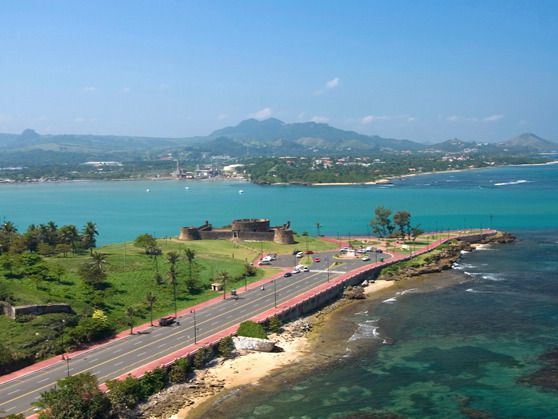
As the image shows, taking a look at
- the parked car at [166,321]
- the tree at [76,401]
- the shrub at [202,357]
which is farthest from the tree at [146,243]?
the tree at [76,401]

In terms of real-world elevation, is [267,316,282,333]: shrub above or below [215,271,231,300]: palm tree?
below

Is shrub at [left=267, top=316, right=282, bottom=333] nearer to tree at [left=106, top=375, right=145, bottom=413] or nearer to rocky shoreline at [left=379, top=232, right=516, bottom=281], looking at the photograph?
tree at [left=106, top=375, right=145, bottom=413]

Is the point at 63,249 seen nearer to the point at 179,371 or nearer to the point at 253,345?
the point at 253,345

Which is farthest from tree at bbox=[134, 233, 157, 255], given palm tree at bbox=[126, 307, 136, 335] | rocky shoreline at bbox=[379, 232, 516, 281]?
rocky shoreline at bbox=[379, 232, 516, 281]

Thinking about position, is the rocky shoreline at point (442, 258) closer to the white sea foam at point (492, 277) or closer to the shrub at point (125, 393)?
the white sea foam at point (492, 277)

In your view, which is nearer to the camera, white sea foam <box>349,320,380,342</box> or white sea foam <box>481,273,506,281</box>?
white sea foam <box>349,320,380,342</box>

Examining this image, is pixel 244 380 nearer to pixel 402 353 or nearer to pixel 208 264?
pixel 402 353

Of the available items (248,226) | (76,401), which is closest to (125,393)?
(76,401)
